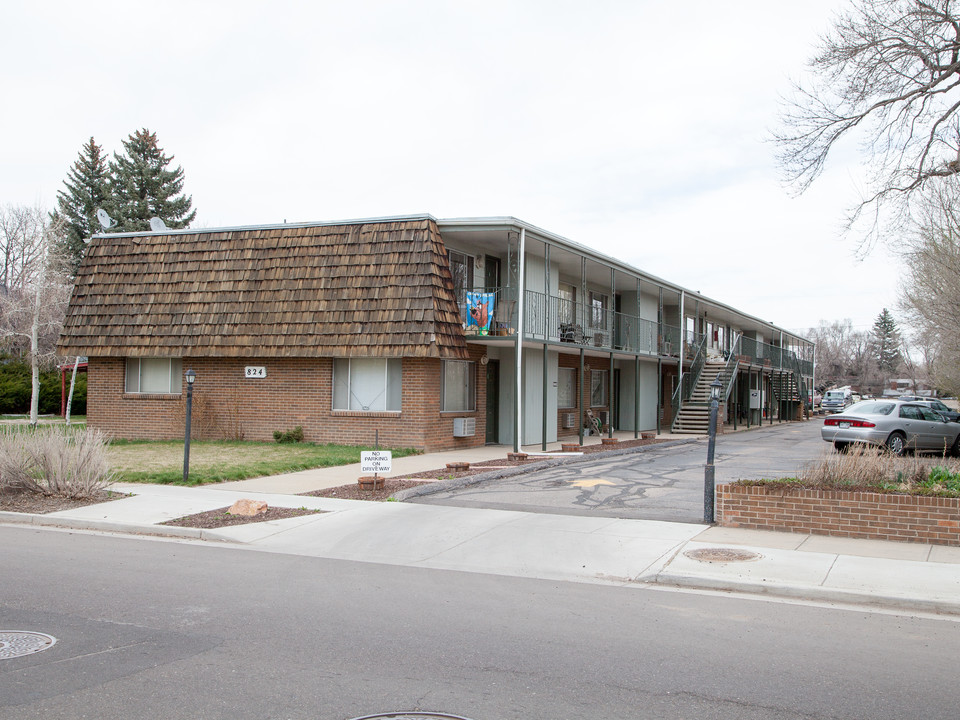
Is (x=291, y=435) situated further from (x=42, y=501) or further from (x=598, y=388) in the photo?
(x=598, y=388)

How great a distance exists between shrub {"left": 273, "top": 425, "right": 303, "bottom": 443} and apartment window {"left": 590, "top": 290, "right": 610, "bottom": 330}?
1137 cm

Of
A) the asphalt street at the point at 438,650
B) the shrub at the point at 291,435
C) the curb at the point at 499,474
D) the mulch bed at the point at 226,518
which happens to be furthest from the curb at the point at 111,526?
the shrub at the point at 291,435

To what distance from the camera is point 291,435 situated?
20734 mm

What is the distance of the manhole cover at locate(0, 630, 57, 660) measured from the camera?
5508mm

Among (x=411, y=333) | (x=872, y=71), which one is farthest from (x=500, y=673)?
(x=872, y=71)

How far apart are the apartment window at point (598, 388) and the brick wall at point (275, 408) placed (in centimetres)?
825

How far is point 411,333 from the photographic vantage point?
18.9 metres

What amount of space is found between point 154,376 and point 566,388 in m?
13.0

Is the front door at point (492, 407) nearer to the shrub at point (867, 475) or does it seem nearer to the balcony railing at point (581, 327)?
the balcony railing at point (581, 327)

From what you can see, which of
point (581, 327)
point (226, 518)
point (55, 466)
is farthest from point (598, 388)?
point (55, 466)

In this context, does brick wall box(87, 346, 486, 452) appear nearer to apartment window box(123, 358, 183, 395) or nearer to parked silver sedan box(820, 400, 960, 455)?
apartment window box(123, 358, 183, 395)

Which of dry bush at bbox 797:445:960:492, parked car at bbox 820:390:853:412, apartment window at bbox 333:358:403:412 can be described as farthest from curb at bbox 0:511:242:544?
parked car at bbox 820:390:853:412

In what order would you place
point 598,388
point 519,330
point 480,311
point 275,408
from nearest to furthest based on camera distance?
point 519,330
point 480,311
point 275,408
point 598,388

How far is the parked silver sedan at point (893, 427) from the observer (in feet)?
67.3
